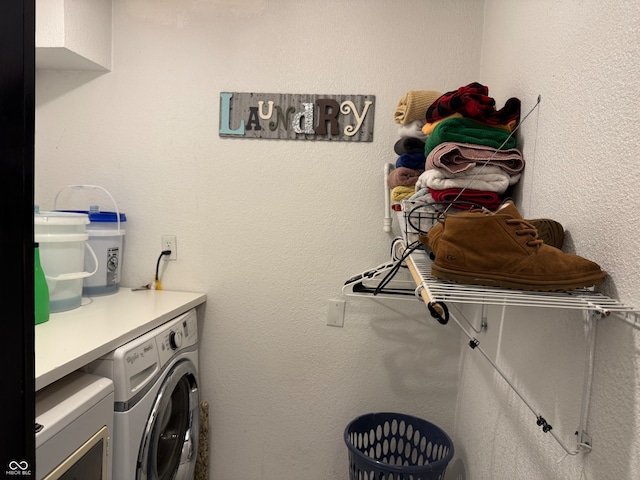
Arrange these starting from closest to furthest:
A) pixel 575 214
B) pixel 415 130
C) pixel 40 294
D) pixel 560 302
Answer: pixel 560 302 → pixel 575 214 → pixel 40 294 → pixel 415 130

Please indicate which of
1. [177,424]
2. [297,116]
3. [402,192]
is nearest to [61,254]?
[177,424]

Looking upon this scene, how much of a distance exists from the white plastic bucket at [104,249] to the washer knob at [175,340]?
48cm

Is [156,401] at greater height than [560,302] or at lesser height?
lesser

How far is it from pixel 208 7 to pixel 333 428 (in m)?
2.08

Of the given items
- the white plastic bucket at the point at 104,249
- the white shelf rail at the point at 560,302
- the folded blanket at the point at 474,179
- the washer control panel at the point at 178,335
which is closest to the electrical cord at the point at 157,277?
the white plastic bucket at the point at 104,249

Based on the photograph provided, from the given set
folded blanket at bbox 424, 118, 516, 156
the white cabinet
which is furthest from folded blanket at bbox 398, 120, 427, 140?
the white cabinet

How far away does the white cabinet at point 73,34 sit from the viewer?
1.55m

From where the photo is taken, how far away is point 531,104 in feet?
3.50

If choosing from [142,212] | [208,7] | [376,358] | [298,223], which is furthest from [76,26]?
[376,358]

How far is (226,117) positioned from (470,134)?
1156 millimetres

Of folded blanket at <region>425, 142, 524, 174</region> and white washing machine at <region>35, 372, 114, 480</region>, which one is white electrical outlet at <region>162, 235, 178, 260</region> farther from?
folded blanket at <region>425, 142, 524, 174</region>

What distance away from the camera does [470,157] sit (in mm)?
1074

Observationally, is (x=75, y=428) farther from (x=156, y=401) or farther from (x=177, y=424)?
(x=177, y=424)

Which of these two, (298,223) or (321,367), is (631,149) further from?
(321,367)
